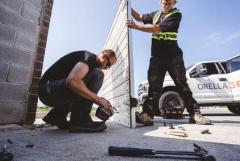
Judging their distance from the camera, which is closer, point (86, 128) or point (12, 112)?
point (86, 128)

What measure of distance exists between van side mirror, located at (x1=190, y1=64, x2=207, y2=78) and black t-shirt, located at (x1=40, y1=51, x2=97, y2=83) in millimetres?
4992

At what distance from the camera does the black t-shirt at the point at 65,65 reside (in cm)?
231

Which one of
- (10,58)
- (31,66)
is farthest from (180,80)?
(10,58)

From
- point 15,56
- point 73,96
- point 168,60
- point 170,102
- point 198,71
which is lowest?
point 73,96

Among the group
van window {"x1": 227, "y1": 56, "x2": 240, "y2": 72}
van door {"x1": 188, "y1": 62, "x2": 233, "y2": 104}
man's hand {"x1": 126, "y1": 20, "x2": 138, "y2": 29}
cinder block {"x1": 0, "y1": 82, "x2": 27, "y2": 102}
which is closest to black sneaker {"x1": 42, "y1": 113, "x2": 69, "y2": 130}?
cinder block {"x1": 0, "y1": 82, "x2": 27, "y2": 102}

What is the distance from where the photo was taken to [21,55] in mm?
2592

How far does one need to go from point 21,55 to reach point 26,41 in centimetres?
21

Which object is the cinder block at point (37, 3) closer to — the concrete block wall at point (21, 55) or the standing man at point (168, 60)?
the concrete block wall at point (21, 55)

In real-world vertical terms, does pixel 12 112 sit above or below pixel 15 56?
below

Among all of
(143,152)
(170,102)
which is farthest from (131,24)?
(170,102)

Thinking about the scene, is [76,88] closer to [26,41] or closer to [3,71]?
[3,71]

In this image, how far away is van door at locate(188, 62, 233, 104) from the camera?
6.57 meters

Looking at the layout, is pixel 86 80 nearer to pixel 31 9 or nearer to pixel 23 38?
pixel 23 38

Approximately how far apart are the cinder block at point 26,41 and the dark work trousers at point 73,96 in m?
0.61
